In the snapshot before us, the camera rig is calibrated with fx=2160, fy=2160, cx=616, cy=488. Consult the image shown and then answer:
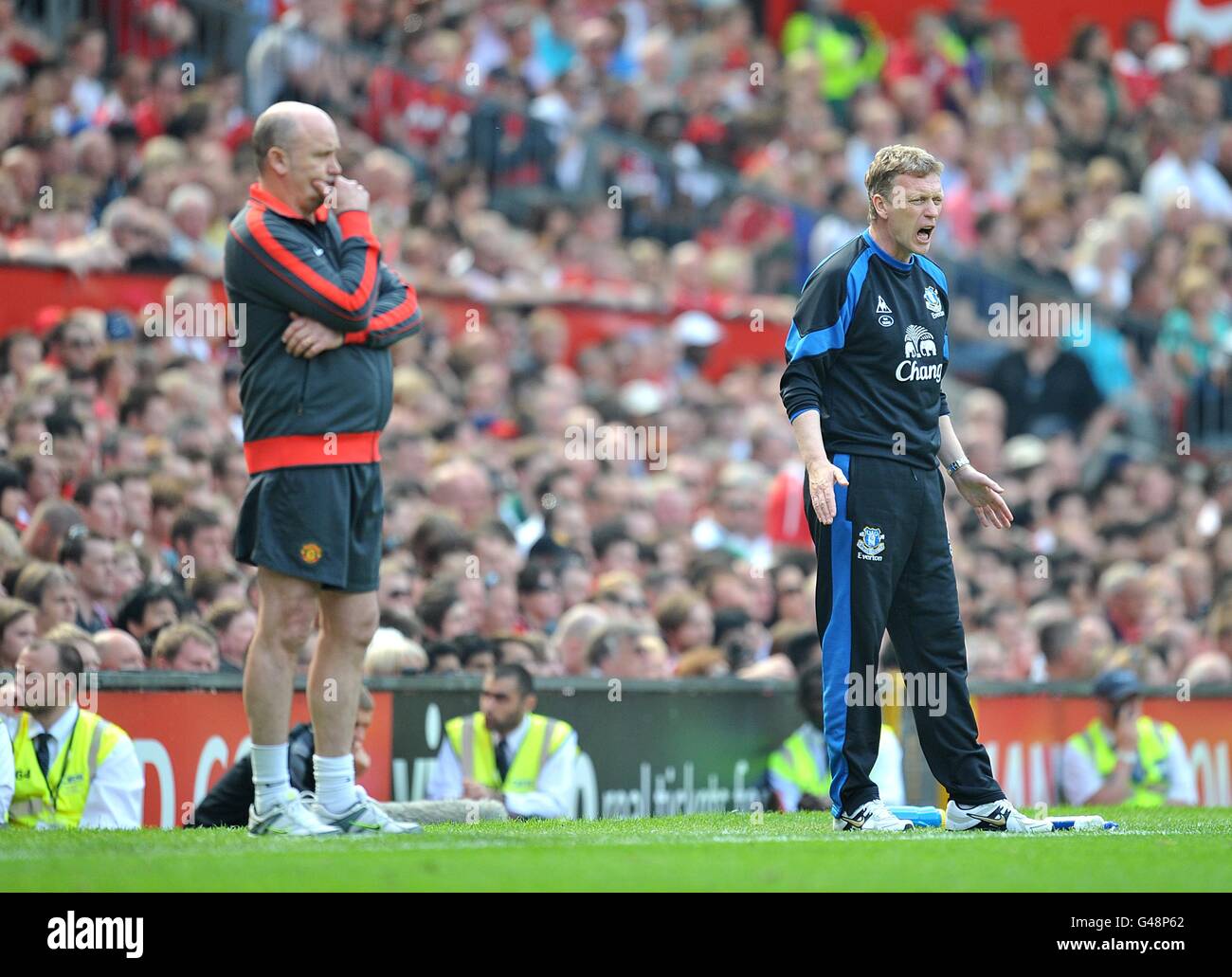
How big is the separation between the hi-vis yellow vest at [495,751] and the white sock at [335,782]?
2.84 m

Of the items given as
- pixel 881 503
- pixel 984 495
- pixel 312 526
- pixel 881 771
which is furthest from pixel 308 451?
pixel 881 771

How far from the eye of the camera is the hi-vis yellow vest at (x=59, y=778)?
861 cm

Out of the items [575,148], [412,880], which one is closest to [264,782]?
[412,880]

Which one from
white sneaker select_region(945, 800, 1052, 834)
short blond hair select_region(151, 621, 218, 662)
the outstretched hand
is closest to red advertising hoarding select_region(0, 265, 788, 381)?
short blond hair select_region(151, 621, 218, 662)

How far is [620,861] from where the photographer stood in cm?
637

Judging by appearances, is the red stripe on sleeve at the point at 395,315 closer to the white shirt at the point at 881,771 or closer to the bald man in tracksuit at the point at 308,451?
the bald man in tracksuit at the point at 308,451

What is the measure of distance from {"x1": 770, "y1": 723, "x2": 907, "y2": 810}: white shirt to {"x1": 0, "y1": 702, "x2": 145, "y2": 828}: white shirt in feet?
10.4

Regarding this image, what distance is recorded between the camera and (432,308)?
16.2 meters

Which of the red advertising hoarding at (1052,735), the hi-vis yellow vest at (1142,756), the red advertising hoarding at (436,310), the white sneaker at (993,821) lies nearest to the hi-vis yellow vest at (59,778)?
the white sneaker at (993,821)

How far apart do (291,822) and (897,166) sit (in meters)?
3.04

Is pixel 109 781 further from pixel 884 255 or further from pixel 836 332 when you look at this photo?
pixel 884 255

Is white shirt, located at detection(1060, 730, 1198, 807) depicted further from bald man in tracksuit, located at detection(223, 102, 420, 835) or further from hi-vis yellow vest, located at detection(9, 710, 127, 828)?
bald man in tracksuit, located at detection(223, 102, 420, 835)
